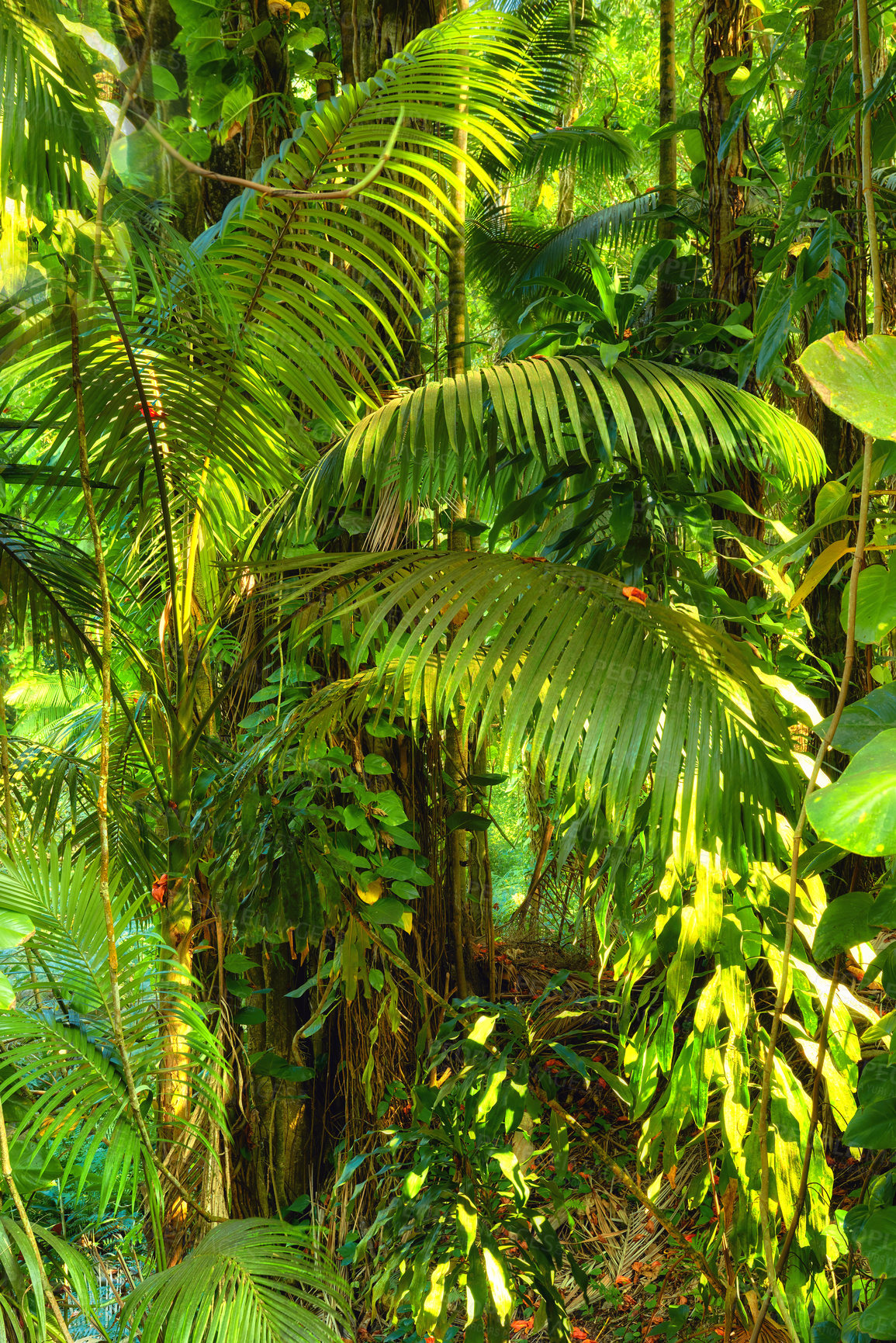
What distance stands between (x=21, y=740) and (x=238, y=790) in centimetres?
51

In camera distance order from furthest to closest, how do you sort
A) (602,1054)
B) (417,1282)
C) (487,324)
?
1. (487,324)
2. (602,1054)
3. (417,1282)

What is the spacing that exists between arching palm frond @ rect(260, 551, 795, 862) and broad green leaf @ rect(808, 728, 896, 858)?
0.59 meters

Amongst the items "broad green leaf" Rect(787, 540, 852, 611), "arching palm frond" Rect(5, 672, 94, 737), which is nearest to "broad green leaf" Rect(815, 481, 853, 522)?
"broad green leaf" Rect(787, 540, 852, 611)

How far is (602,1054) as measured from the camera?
276 centimetres

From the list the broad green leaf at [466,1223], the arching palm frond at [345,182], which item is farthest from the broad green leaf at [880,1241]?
the arching palm frond at [345,182]

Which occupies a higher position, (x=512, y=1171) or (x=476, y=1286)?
(x=512, y=1171)

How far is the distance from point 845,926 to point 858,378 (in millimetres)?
520

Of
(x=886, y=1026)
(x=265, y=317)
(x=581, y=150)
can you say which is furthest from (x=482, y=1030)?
(x=581, y=150)

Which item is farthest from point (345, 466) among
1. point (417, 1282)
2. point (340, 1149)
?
point (340, 1149)

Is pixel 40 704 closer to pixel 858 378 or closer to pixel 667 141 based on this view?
pixel 667 141

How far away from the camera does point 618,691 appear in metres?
1.15

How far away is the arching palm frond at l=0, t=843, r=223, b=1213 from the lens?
1055 mm

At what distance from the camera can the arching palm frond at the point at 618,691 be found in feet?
3.67

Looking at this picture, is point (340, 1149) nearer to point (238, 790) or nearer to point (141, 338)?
point (238, 790)
